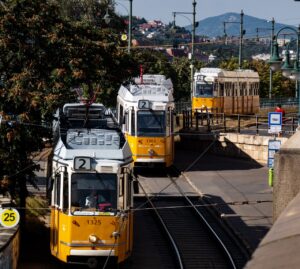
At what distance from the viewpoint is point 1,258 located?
634 inches

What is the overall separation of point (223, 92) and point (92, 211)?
3367 centimetres

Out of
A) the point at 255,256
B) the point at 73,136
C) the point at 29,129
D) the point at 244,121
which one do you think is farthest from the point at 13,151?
the point at 244,121

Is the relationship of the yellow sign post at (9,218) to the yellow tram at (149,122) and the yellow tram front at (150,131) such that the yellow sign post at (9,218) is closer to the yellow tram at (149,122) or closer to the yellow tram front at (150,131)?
the yellow tram at (149,122)

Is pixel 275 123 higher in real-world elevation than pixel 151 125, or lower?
higher

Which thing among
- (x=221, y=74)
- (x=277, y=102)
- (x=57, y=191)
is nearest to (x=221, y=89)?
(x=221, y=74)

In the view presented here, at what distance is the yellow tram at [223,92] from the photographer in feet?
167

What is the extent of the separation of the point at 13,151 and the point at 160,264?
4.88 m

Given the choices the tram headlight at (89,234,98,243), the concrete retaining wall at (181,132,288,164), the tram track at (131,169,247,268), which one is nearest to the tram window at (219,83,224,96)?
the concrete retaining wall at (181,132,288,164)

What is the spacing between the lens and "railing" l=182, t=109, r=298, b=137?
138 feet

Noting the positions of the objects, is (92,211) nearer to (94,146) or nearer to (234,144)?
(94,146)

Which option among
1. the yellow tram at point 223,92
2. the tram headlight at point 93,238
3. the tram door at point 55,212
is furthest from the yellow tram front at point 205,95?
the tram headlight at point 93,238

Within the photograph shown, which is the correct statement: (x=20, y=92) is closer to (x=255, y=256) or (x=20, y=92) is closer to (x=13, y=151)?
(x=13, y=151)

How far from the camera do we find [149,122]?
3394cm

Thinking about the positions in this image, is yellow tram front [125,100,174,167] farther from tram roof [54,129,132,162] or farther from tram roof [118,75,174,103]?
tram roof [54,129,132,162]
